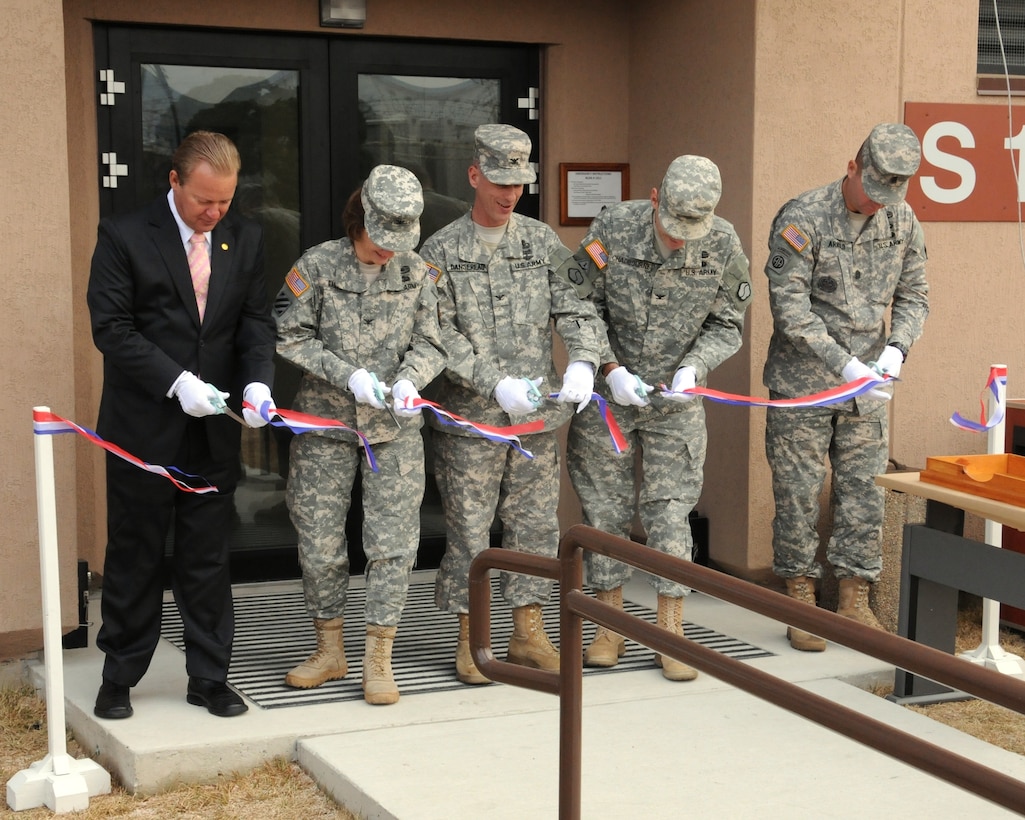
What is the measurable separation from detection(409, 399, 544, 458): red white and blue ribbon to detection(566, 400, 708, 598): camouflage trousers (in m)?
0.27

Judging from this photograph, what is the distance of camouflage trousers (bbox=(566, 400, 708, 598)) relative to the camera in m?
4.71

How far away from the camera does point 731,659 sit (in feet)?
7.39

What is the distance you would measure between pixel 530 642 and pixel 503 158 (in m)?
1.66

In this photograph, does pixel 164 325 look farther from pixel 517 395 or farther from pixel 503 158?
pixel 503 158

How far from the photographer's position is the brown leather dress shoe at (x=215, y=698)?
4152mm

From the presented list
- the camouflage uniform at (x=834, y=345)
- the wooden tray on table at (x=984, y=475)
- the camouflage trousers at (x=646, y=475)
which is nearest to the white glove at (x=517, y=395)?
the camouflage trousers at (x=646, y=475)

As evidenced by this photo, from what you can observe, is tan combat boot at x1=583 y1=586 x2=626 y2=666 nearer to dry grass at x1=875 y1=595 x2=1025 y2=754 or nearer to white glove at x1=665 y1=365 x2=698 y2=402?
white glove at x1=665 y1=365 x2=698 y2=402

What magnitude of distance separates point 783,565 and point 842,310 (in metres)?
1.01

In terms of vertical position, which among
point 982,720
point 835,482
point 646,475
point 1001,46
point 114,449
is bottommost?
point 982,720

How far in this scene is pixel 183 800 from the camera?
3.79 m

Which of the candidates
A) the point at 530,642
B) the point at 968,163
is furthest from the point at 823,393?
the point at 968,163

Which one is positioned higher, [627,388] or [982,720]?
→ [627,388]

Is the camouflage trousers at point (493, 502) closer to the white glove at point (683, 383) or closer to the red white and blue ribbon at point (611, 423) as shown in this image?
the red white and blue ribbon at point (611, 423)

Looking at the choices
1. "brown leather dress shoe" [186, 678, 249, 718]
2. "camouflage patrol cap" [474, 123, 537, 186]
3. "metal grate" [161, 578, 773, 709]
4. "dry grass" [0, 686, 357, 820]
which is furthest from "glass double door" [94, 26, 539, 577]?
"dry grass" [0, 686, 357, 820]
